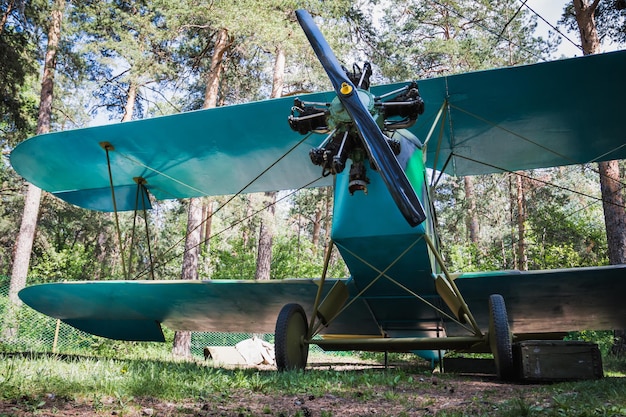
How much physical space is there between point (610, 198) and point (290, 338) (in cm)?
699

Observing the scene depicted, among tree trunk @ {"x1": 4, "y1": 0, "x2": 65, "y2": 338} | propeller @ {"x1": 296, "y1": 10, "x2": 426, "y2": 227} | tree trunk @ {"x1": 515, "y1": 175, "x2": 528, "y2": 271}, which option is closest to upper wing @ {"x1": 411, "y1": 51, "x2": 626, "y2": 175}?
propeller @ {"x1": 296, "y1": 10, "x2": 426, "y2": 227}

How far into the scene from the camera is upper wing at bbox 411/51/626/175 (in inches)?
198

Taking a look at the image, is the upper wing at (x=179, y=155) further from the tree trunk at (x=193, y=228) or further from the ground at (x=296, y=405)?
the ground at (x=296, y=405)

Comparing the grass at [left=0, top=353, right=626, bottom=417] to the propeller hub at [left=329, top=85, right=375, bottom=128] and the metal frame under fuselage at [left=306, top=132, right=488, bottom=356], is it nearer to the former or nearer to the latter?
the metal frame under fuselage at [left=306, top=132, right=488, bottom=356]

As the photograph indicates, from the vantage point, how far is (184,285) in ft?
18.7

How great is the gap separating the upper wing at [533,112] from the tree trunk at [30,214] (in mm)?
9810

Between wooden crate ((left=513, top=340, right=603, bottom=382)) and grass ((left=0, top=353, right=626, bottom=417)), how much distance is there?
0.66 meters

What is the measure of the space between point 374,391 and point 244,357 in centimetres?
840

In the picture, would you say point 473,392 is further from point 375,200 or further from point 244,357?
point 244,357

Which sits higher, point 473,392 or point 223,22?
point 223,22

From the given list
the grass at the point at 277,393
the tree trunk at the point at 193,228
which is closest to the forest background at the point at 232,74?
the tree trunk at the point at 193,228

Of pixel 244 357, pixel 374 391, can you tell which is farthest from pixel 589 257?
pixel 374 391

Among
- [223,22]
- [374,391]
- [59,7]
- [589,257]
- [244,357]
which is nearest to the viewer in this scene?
[374,391]

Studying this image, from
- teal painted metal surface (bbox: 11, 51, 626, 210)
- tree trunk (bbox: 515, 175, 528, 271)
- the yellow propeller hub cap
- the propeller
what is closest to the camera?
the propeller
